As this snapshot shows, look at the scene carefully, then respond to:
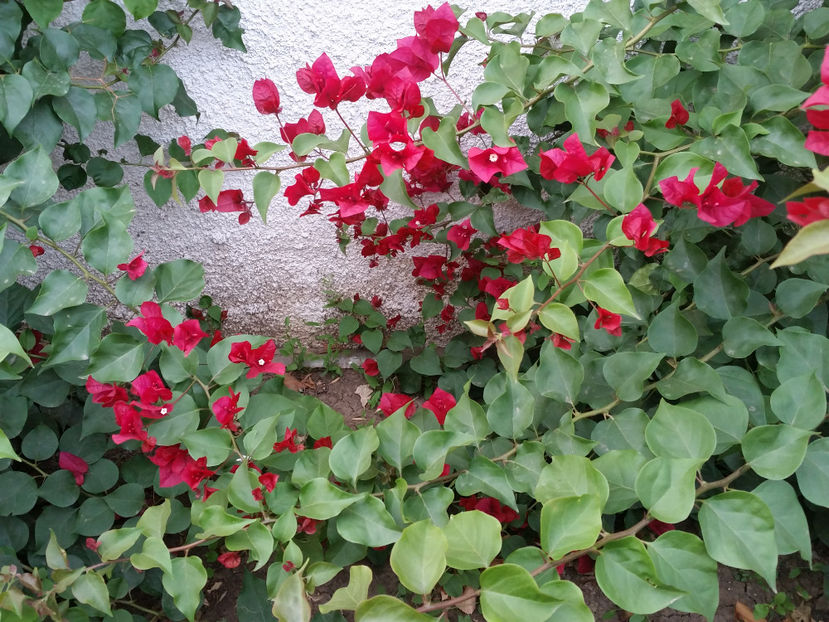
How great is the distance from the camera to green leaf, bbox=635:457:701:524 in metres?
0.62

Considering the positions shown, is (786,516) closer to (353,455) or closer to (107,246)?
(353,455)

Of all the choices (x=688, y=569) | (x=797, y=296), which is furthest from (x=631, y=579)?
(x=797, y=296)

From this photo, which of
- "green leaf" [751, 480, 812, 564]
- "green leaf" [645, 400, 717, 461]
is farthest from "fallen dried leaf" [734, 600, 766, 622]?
"green leaf" [645, 400, 717, 461]

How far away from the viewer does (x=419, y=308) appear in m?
1.76

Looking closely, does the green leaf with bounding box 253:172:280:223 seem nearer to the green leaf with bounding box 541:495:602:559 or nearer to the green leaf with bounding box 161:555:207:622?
the green leaf with bounding box 161:555:207:622

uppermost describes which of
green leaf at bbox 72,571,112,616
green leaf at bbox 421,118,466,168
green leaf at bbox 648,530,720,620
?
green leaf at bbox 421,118,466,168

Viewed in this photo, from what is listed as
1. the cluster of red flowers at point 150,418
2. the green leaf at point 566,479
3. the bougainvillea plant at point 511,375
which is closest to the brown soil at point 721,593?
the bougainvillea plant at point 511,375

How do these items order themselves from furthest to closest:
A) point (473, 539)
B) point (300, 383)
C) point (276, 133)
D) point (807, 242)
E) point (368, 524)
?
point (300, 383)
point (276, 133)
point (368, 524)
point (473, 539)
point (807, 242)

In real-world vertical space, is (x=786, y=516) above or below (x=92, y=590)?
above

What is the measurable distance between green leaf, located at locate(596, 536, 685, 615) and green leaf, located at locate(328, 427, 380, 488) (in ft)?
1.00

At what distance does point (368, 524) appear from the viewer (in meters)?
0.74

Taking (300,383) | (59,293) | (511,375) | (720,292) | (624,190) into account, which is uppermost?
(624,190)

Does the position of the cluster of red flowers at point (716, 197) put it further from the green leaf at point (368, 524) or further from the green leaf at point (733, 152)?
the green leaf at point (368, 524)

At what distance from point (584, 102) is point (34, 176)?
83 cm
